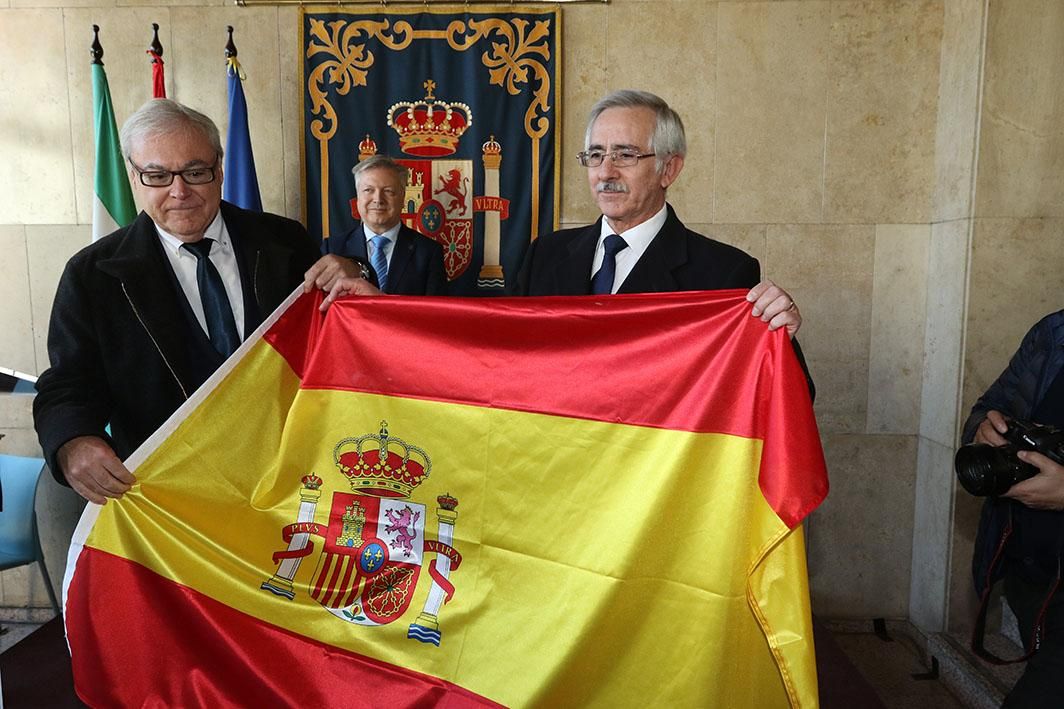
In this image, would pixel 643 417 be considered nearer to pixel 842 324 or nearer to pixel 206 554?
pixel 206 554

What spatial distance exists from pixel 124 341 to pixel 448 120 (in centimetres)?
200

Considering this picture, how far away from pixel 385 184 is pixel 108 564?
2093mm

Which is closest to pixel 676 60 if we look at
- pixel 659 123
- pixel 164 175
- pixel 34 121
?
pixel 659 123

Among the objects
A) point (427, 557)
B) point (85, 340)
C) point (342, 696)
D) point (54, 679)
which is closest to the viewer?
point (342, 696)

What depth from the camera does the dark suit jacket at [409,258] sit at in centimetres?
325

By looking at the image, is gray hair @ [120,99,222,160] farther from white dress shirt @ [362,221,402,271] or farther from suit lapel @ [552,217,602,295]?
white dress shirt @ [362,221,402,271]

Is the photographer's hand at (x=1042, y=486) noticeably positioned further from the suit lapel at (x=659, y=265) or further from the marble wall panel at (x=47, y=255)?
the marble wall panel at (x=47, y=255)

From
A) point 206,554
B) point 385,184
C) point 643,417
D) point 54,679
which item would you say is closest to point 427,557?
point 206,554

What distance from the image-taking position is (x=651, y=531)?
59.2 inches

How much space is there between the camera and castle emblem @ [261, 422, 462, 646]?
1584 millimetres

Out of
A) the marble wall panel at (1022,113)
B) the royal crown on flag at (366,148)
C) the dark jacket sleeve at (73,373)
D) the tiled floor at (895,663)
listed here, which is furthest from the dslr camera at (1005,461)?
the royal crown on flag at (366,148)

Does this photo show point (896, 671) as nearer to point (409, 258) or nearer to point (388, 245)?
point (409, 258)

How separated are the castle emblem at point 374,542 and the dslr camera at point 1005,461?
50.4 inches

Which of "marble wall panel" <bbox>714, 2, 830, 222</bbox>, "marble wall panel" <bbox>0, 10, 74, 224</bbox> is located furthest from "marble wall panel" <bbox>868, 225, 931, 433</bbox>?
"marble wall panel" <bbox>0, 10, 74, 224</bbox>
